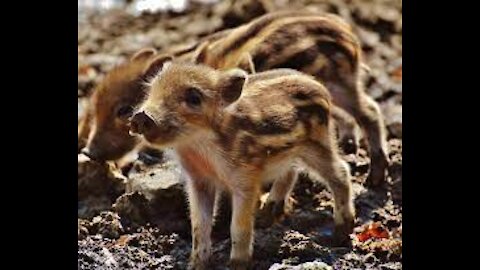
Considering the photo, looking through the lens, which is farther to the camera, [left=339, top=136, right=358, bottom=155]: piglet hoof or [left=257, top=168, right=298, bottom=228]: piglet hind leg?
[left=339, top=136, right=358, bottom=155]: piglet hoof

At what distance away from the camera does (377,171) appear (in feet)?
14.0

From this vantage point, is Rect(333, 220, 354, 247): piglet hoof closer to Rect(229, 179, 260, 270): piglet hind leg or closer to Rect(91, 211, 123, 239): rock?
Rect(229, 179, 260, 270): piglet hind leg

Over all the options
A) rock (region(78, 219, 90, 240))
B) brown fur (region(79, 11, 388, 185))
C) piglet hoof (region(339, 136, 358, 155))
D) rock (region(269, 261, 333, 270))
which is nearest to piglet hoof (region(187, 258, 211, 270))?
rock (region(269, 261, 333, 270))

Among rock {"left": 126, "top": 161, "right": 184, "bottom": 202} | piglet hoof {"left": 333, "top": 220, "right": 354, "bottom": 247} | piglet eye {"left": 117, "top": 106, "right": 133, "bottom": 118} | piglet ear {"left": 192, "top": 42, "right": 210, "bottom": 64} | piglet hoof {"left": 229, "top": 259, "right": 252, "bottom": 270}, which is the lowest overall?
piglet hoof {"left": 229, "top": 259, "right": 252, "bottom": 270}

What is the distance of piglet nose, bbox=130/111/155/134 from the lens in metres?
3.39

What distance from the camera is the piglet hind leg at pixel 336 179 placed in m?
3.85

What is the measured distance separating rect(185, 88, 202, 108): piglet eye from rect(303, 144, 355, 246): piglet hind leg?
0.47 metres

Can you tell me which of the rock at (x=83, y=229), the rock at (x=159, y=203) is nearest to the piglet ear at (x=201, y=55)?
the rock at (x=159, y=203)

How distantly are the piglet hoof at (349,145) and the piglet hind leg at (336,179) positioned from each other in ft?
1.93

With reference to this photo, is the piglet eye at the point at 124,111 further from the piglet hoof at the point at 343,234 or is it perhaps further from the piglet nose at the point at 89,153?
the piglet hoof at the point at 343,234

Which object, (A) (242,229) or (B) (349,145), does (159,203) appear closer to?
(A) (242,229)

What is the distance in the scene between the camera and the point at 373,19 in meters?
5.51
